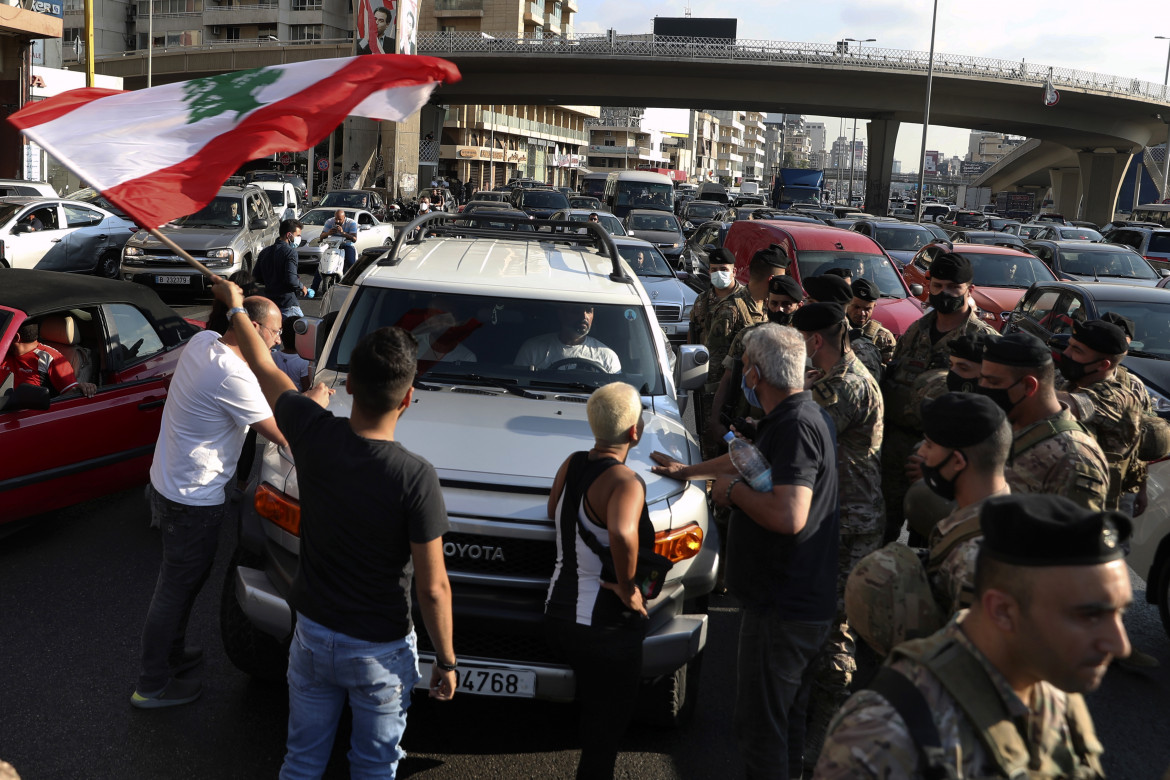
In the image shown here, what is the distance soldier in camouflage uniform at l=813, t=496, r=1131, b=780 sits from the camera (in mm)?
1724

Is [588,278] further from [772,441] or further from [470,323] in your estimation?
[772,441]

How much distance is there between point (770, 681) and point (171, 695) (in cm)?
260

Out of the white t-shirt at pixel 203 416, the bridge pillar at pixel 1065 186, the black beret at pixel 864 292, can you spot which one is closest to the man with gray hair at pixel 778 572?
the white t-shirt at pixel 203 416

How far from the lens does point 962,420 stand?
272cm

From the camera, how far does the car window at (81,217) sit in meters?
18.0

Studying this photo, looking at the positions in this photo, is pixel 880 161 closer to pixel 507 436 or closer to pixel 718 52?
pixel 718 52

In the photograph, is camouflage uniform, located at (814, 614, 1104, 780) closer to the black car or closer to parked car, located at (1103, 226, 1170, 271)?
the black car

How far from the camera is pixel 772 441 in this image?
3475 mm

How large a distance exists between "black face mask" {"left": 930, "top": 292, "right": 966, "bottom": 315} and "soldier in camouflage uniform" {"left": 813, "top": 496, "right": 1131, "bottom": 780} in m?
4.45

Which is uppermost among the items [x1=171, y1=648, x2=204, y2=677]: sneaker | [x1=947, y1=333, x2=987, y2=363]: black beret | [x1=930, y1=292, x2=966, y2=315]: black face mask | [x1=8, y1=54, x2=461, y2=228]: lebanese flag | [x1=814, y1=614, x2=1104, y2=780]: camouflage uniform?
[x1=8, y1=54, x2=461, y2=228]: lebanese flag

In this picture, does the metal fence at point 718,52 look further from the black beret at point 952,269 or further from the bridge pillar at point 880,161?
the black beret at point 952,269

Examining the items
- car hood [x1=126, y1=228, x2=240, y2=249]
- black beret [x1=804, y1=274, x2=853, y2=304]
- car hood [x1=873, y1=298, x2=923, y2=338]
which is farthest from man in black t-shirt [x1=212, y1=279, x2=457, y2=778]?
car hood [x1=126, y1=228, x2=240, y2=249]

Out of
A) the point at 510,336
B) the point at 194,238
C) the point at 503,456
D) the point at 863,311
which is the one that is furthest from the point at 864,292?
the point at 194,238

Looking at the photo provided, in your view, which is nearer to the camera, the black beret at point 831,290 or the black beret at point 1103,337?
the black beret at point 1103,337
